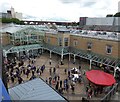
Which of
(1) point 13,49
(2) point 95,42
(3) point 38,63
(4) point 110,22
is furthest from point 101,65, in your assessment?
(4) point 110,22

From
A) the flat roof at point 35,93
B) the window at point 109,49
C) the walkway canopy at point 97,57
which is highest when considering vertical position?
the flat roof at point 35,93

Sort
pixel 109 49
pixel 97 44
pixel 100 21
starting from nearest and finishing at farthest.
Answer: 1. pixel 109 49
2. pixel 97 44
3. pixel 100 21

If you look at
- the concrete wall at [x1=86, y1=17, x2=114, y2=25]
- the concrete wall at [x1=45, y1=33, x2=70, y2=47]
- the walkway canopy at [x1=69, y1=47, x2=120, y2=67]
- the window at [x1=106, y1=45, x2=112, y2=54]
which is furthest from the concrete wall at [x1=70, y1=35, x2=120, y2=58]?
the concrete wall at [x1=86, y1=17, x2=114, y2=25]

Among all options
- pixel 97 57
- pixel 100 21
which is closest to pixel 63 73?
pixel 97 57

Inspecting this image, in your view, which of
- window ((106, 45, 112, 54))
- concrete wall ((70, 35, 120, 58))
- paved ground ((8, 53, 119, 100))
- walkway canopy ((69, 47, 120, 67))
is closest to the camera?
paved ground ((8, 53, 119, 100))

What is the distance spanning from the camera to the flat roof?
6906mm

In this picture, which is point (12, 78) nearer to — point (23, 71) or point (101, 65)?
point (23, 71)

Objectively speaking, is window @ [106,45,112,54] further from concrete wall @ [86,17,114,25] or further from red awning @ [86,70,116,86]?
concrete wall @ [86,17,114,25]

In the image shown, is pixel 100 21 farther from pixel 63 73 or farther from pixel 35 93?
pixel 35 93

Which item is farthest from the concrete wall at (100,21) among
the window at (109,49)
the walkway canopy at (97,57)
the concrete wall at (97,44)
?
the window at (109,49)

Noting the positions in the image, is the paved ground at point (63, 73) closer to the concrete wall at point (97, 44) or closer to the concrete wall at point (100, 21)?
the concrete wall at point (97, 44)

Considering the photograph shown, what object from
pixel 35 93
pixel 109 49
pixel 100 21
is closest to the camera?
pixel 35 93

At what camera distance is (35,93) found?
7.17 meters

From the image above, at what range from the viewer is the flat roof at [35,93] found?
6906 mm
